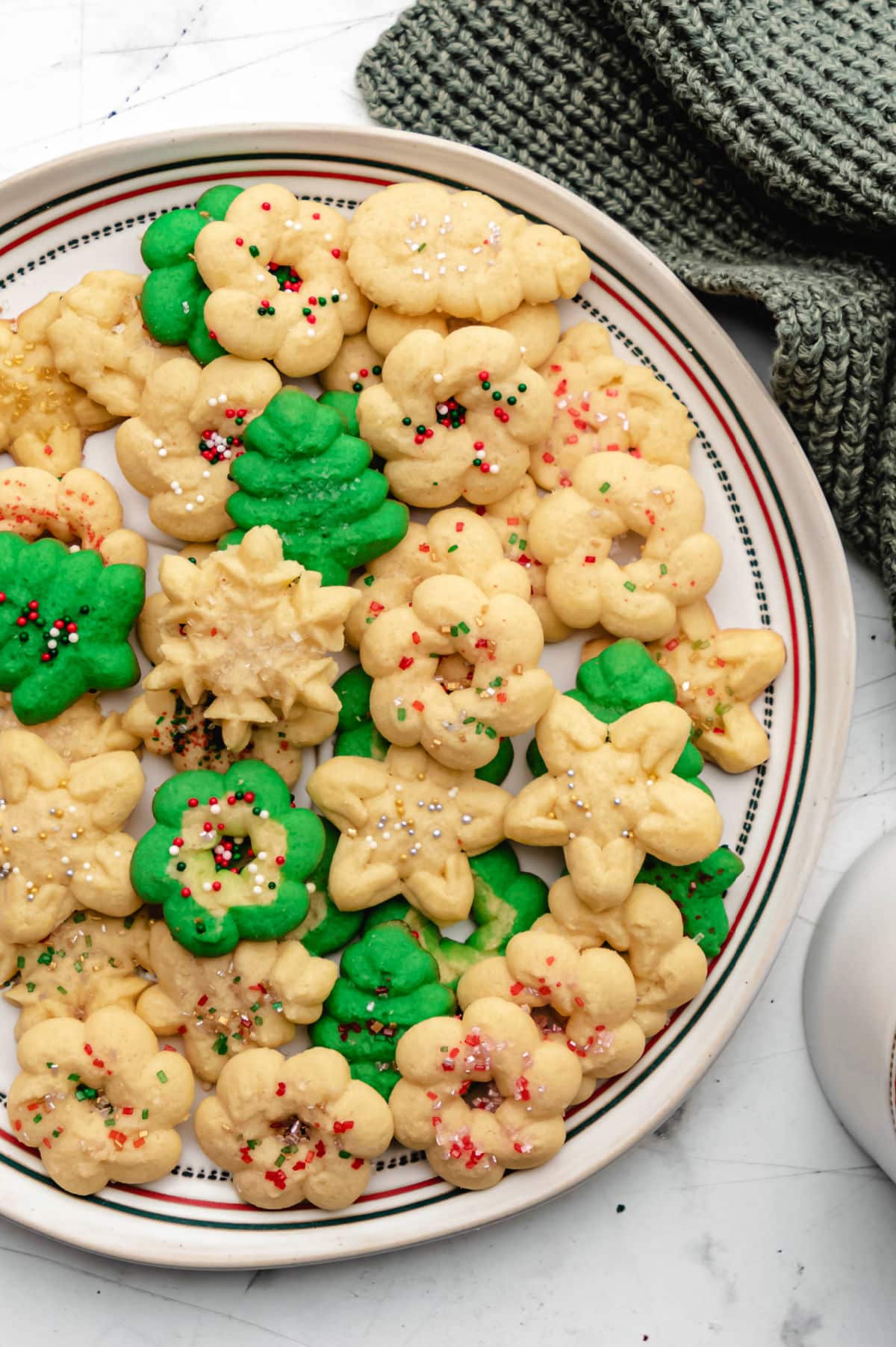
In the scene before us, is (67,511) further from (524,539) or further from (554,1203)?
(554,1203)

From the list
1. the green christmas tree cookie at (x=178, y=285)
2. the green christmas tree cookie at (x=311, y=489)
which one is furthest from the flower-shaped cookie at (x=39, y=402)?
the green christmas tree cookie at (x=311, y=489)

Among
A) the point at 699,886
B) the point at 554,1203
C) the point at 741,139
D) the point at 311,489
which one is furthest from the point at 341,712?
the point at 741,139

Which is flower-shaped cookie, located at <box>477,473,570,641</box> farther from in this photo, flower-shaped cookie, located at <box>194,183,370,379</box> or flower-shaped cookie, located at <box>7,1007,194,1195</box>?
flower-shaped cookie, located at <box>7,1007,194,1195</box>

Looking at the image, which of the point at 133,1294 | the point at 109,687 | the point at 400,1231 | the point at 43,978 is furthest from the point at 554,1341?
the point at 109,687

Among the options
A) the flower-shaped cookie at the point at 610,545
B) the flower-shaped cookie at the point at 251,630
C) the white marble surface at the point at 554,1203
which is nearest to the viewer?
the flower-shaped cookie at the point at 251,630

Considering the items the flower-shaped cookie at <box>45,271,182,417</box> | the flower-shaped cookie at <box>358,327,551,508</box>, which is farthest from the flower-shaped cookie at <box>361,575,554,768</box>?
the flower-shaped cookie at <box>45,271,182,417</box>

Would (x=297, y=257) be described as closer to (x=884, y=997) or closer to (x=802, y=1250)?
(x=884, y=997)

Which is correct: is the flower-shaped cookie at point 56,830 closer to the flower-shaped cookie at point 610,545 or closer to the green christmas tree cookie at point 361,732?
the green christmas tree cookie at point 361,732
